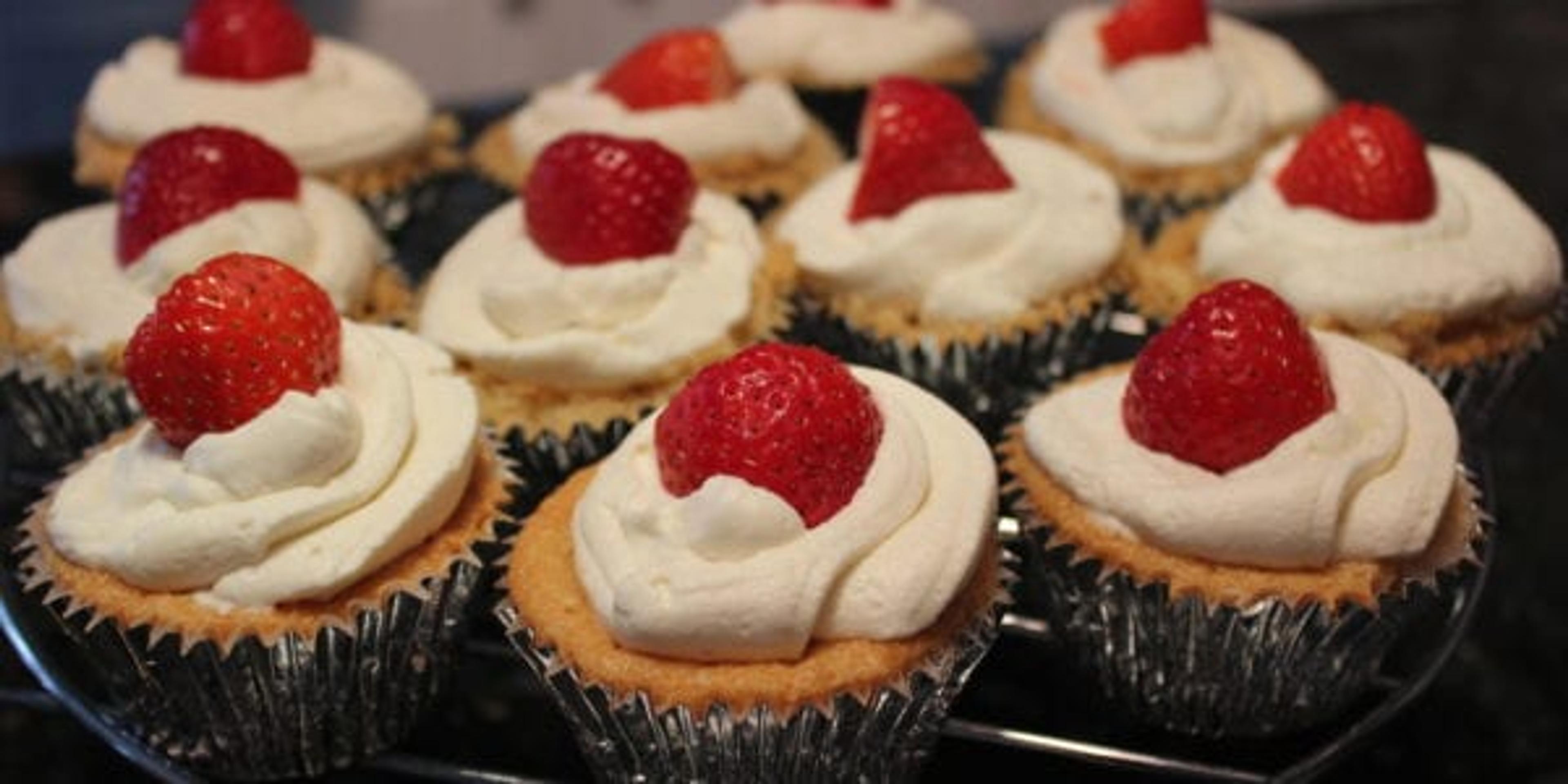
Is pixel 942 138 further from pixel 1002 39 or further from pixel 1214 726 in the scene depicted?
pixel 1002 39

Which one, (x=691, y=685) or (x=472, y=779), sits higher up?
(x=691, y=685)

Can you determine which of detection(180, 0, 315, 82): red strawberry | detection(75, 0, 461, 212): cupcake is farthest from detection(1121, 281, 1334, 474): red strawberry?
detection(180, 0, 315, 82): red strawberry

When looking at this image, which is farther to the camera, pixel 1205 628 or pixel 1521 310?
pixel 1521 310

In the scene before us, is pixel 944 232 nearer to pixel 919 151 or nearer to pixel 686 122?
pixel 919 151

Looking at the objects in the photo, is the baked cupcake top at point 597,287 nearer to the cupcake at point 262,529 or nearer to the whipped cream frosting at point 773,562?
the cupcake at point 262,529

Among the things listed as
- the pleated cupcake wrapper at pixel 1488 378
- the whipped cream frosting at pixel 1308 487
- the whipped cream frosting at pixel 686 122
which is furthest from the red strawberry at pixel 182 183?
the pleated cupcake wrapper at pixel 1488 378

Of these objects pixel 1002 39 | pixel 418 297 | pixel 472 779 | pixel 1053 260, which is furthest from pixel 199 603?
pixel 1002 39

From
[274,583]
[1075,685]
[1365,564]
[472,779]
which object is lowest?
[1075,685]

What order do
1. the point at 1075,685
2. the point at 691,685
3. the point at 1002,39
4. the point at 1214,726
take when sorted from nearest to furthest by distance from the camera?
the point at 691,685 → the point at 1214,726 → the point at 1075,685 → the point at 1002,39
